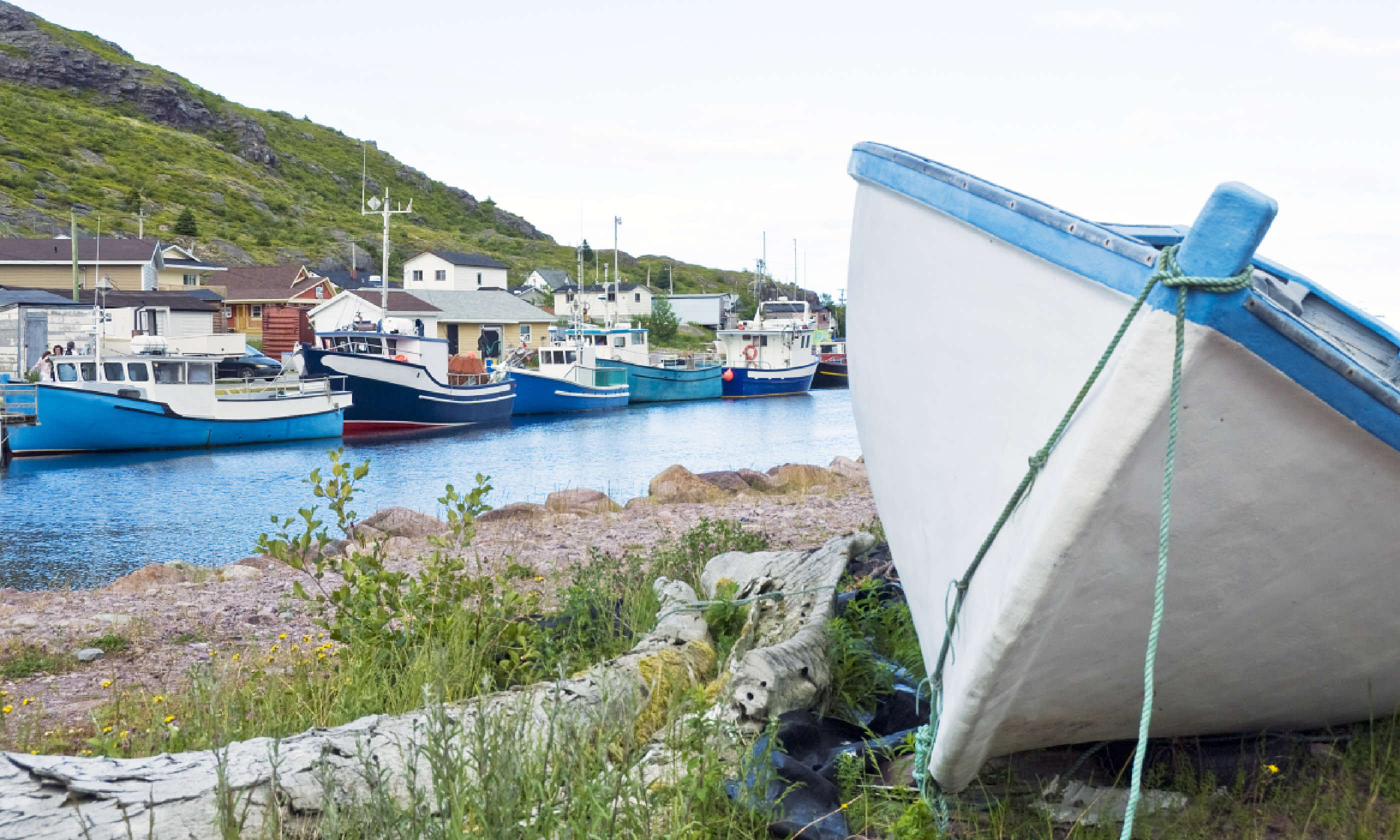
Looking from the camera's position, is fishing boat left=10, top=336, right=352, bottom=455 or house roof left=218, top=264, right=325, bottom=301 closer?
fishing boat left=10, top=336, right=352, bottom=455

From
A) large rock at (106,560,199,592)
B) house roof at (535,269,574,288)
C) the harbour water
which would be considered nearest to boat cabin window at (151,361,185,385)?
the harbour water

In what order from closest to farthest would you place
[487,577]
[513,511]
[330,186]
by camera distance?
[487,577] < [513,511] < [330,186]

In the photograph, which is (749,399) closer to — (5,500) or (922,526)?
(5,500)

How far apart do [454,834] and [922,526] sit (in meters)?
2.03

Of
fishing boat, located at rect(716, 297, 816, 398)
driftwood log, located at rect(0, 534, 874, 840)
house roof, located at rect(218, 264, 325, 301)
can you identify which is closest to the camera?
driftwood log, located at rect(0, 534, 874, 840)

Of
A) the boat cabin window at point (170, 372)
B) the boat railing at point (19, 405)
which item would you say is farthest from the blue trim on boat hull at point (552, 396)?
the boat railing at point (19, 405)

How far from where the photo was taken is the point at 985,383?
9.76 ft

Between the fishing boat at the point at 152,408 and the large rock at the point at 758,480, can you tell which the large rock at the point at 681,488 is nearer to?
the large rock at the point at 758,480

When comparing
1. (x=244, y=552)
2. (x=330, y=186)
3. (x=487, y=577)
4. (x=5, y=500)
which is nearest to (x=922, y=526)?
(x=487, y=577)

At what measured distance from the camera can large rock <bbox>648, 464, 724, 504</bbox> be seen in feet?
43.9

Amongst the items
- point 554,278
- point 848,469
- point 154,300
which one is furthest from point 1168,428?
point 554,278

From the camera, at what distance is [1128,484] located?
2.36 metres

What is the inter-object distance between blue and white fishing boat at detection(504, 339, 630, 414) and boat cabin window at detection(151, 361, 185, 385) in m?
11.7

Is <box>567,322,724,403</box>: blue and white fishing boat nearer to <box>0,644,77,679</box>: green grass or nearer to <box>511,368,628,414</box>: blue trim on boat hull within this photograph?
<box>511,368,628,414</box>: blue trim on boat hull
